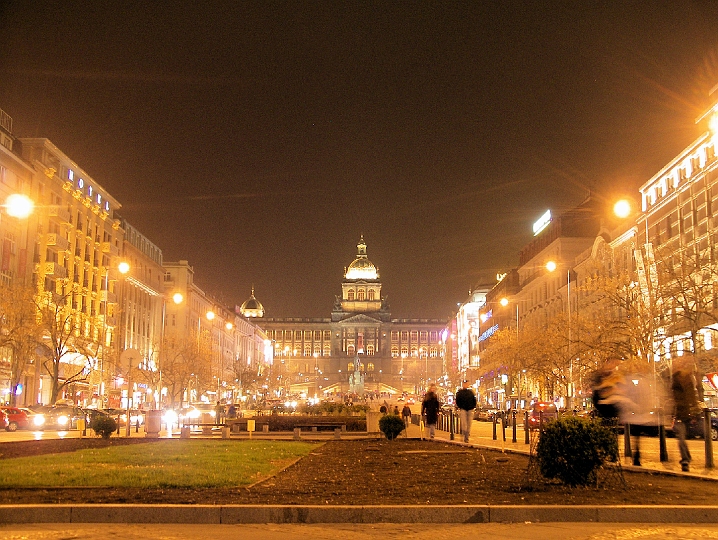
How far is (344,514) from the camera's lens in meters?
11.7

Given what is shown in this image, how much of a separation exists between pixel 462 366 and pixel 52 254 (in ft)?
356

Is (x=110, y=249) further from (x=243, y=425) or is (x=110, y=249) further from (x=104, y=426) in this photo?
(x=104, y=426)

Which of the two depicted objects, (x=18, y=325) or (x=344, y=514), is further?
(x=18, y=325)

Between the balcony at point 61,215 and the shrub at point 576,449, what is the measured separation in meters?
60.5

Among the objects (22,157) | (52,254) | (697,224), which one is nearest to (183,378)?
(52,254)

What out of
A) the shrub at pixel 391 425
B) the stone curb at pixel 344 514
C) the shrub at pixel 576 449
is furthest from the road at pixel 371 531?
the shrub at pixel 391 425

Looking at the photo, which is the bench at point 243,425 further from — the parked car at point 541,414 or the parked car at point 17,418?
the parked car at point 17,418

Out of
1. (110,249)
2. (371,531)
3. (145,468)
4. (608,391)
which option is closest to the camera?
(371,531)

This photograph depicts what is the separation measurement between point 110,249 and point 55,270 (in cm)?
1928

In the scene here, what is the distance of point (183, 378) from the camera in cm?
8550

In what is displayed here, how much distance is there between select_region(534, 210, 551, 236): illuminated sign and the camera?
346 ft

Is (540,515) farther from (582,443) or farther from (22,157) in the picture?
(22,157)

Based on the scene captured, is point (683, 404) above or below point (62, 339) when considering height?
below

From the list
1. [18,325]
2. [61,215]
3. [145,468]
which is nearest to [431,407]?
[145,468]
